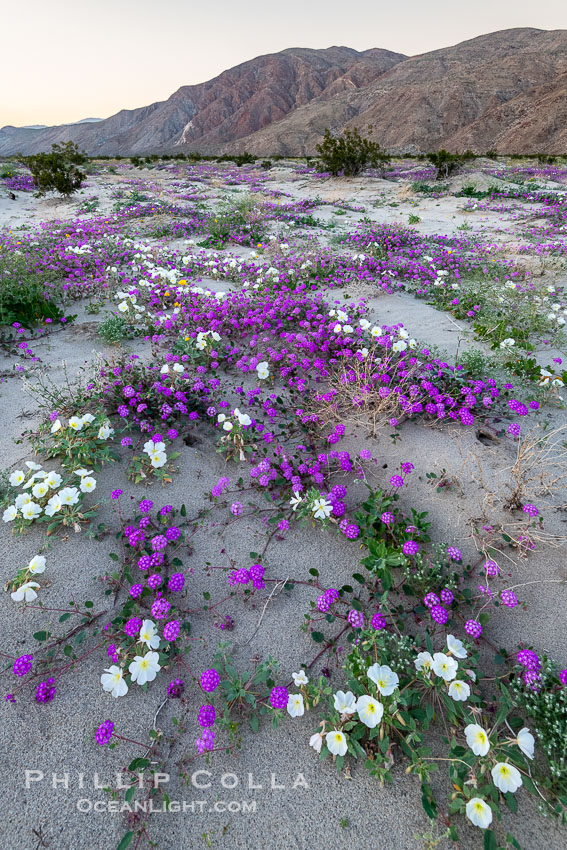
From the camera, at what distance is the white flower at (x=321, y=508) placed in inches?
105

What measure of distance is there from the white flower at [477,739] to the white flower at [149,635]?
146 cm

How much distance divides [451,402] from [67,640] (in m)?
3.30

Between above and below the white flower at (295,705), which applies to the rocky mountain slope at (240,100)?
above

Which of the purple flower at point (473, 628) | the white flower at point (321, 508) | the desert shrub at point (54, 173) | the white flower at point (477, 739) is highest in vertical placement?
the desert shrub at point (54, 173)

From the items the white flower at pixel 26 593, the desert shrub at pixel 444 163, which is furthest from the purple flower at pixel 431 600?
the desert shrub at pixel 444 163

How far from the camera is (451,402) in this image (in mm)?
3641

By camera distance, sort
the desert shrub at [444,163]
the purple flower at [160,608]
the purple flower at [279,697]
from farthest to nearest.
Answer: the desert shrub at [444,163], the purple flower at [160,608], the purple flower at [279,697]

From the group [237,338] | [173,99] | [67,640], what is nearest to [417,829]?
[67,640]

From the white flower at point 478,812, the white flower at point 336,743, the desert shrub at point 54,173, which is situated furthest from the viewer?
the desert shrub at point 54,173

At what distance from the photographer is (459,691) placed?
182 centimetres

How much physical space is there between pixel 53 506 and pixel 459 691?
8.30 feet

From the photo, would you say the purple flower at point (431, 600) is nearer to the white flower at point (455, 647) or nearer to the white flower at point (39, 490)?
the white flower at point (455, 647)

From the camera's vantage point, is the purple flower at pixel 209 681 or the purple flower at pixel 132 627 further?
the purple flower at pixel 132 627

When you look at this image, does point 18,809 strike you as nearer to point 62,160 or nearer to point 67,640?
point 67,640
